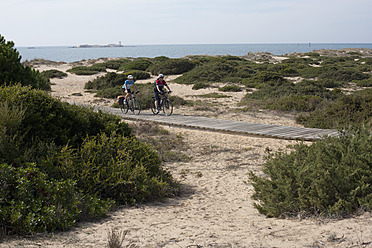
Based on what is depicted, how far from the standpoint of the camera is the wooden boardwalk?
1122 centimetres

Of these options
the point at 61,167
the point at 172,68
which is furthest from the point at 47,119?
Answer: the point at 172,68

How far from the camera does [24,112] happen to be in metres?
6.04

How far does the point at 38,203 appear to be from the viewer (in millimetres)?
4836

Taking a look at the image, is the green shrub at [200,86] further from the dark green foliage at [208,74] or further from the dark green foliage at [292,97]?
the dark green foliage at [292,97]

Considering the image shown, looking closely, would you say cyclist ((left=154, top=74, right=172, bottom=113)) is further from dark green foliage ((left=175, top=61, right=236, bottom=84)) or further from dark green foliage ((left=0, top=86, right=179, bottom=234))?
dark green foliage ((left=175, top=61, right=236, bottom=84))

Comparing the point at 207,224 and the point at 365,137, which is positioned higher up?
the point at 365,137

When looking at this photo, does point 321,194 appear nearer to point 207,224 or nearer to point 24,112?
point 207,224

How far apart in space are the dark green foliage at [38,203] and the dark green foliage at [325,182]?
8.24 ft

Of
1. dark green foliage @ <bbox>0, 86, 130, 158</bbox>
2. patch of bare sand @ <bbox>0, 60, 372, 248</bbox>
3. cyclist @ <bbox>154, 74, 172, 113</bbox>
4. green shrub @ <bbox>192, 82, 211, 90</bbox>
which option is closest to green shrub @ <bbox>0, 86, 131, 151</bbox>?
dark green foliage @ <bbox>0, 86, 130, 158</bbox>

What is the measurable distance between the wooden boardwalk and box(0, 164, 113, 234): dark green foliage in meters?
6.72

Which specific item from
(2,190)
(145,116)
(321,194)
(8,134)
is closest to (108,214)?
(2,190)

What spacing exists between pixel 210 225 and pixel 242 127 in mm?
7785

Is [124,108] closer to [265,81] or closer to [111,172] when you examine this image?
[111,172]

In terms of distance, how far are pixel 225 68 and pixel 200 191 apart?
26.6 metres
